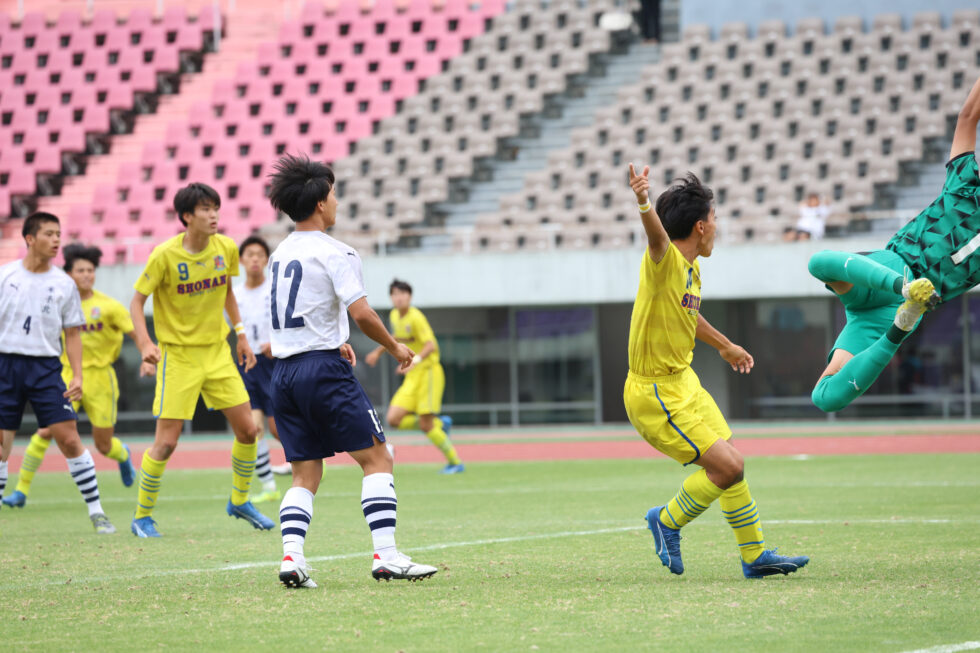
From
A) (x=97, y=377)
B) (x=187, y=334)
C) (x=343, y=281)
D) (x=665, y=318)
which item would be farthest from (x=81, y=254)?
(x=665, y=318)

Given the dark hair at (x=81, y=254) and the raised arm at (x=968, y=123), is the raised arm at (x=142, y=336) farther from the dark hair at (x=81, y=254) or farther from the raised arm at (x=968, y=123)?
the raised arm at (x=968, y=123)

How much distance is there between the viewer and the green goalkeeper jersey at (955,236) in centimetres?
583

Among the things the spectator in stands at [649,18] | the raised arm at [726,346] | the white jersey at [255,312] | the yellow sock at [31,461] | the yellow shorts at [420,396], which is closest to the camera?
the raised arm at [726,346]

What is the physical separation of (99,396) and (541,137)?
18.1 m

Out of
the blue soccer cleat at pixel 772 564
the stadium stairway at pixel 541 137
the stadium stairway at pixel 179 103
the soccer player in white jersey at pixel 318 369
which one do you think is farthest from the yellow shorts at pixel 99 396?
the stadium stairway at pixel 179 103

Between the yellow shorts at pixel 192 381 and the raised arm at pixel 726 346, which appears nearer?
the raised arm at pixel 726 346

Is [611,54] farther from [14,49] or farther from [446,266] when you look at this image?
[14,49]

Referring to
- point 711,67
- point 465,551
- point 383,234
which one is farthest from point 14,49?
point 465,551

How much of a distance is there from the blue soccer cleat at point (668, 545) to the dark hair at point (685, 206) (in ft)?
4.85

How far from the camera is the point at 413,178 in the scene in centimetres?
2758

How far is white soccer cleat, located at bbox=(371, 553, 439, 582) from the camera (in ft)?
19.5

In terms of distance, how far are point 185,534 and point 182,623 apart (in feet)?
12.7

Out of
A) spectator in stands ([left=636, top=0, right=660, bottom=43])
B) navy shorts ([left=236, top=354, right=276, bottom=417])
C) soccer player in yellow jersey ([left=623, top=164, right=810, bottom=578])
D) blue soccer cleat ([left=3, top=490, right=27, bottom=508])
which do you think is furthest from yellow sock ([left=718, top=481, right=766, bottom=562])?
spectator in stands ([left=636, top=0, right=660, bottom=43])

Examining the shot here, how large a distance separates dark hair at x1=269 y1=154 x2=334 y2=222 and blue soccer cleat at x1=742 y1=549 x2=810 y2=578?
2847 millimetres
